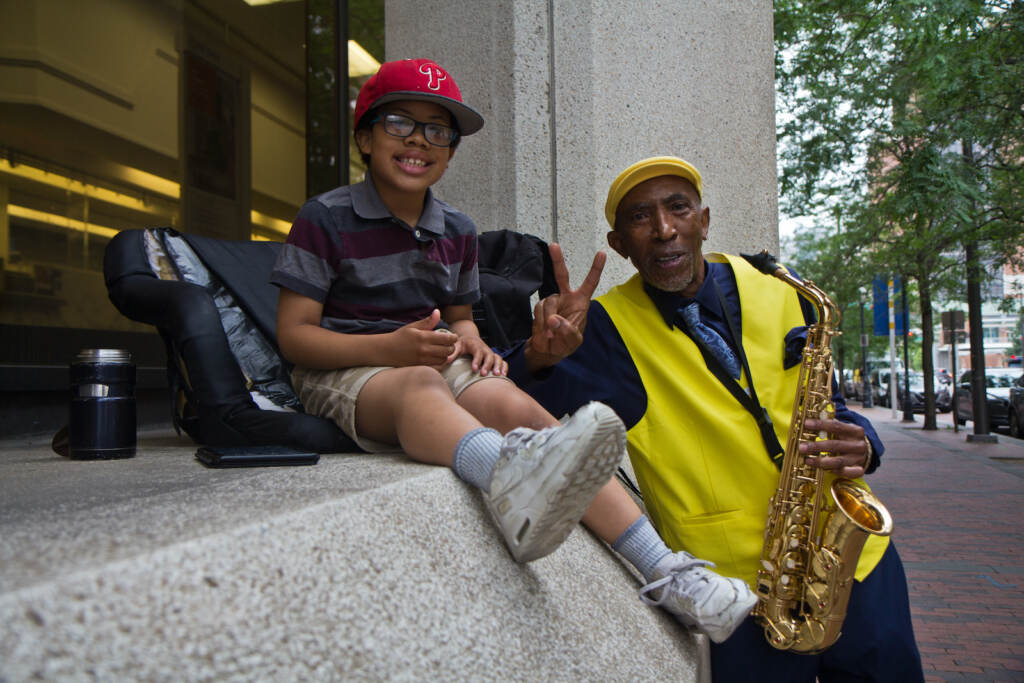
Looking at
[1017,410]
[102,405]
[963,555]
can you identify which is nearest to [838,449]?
[102,405]

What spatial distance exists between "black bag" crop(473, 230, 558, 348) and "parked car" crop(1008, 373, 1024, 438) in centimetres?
1575

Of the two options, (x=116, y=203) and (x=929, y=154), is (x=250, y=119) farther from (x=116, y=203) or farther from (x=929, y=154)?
(x=929, y=154)

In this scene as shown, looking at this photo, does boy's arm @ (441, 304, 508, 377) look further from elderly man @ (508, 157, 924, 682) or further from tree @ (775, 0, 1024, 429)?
tree @ (775, 0, 1024, 429)

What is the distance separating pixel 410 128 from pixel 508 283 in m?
0.94

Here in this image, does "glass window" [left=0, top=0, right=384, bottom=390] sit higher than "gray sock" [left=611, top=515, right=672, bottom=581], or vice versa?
"glass window" [left=0, top=0, right=384, bottom=390]

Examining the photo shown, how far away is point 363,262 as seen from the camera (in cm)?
258

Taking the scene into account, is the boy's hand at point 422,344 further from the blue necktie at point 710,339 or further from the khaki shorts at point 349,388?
the blue necktie at point 710,339

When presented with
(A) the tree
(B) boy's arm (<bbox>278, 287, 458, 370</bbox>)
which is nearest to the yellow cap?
(B) boy's arm (<bbox>278, 287, 458, 370</bbox>)

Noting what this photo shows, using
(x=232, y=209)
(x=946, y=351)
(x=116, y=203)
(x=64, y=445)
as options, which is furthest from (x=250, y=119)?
(x=946, y=351)

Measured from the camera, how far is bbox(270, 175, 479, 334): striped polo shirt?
2506 millimetres

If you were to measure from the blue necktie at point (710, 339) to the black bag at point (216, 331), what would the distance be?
1.16 m

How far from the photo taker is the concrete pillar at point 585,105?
4250 millimetres

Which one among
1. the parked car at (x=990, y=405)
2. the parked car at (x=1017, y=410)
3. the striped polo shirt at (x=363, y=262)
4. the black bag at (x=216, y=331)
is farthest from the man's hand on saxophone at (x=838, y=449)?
the parked car at (x=1017, y=410)

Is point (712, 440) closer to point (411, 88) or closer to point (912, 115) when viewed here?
point (411, 88)
